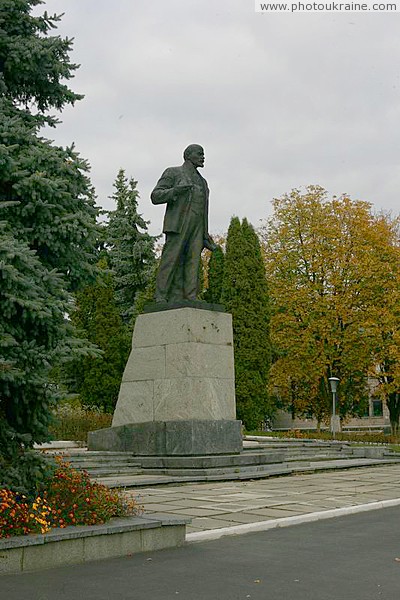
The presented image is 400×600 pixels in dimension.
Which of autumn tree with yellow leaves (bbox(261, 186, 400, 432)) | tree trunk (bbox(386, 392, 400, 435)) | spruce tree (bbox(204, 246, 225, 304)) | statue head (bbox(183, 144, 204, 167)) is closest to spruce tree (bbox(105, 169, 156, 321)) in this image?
spruce tree (bbox(204, 246, 225, 304))

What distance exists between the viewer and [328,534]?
27.4 ft

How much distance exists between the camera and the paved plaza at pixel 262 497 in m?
9.45

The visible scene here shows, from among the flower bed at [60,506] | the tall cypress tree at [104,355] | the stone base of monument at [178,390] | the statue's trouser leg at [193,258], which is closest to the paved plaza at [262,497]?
the flower bed at [60,506]

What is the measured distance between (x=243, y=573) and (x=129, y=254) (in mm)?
37005

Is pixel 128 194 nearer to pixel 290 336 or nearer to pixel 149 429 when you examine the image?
pixel 290 336

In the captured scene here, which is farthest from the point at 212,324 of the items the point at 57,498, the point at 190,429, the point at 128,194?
the point at 128,194

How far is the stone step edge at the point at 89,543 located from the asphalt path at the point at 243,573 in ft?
0.36

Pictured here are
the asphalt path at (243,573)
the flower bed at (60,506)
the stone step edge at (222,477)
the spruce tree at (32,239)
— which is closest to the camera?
the asphalt path at (243,573)

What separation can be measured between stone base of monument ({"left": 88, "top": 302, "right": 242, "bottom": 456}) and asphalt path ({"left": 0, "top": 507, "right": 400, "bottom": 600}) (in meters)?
6.83

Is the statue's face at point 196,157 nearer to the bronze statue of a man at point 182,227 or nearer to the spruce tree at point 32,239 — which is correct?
the bronze statue of a man at point 182,227

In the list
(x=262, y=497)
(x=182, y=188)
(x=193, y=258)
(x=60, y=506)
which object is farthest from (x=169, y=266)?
(x=60, y=506)

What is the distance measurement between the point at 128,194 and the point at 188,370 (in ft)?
97.5

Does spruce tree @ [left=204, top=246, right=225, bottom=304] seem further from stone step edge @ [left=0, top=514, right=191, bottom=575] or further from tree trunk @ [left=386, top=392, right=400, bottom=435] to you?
stone step edge @ [left=0, top=514, right=191, bottom=575]

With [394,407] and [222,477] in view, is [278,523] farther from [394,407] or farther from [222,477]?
[394,407]
